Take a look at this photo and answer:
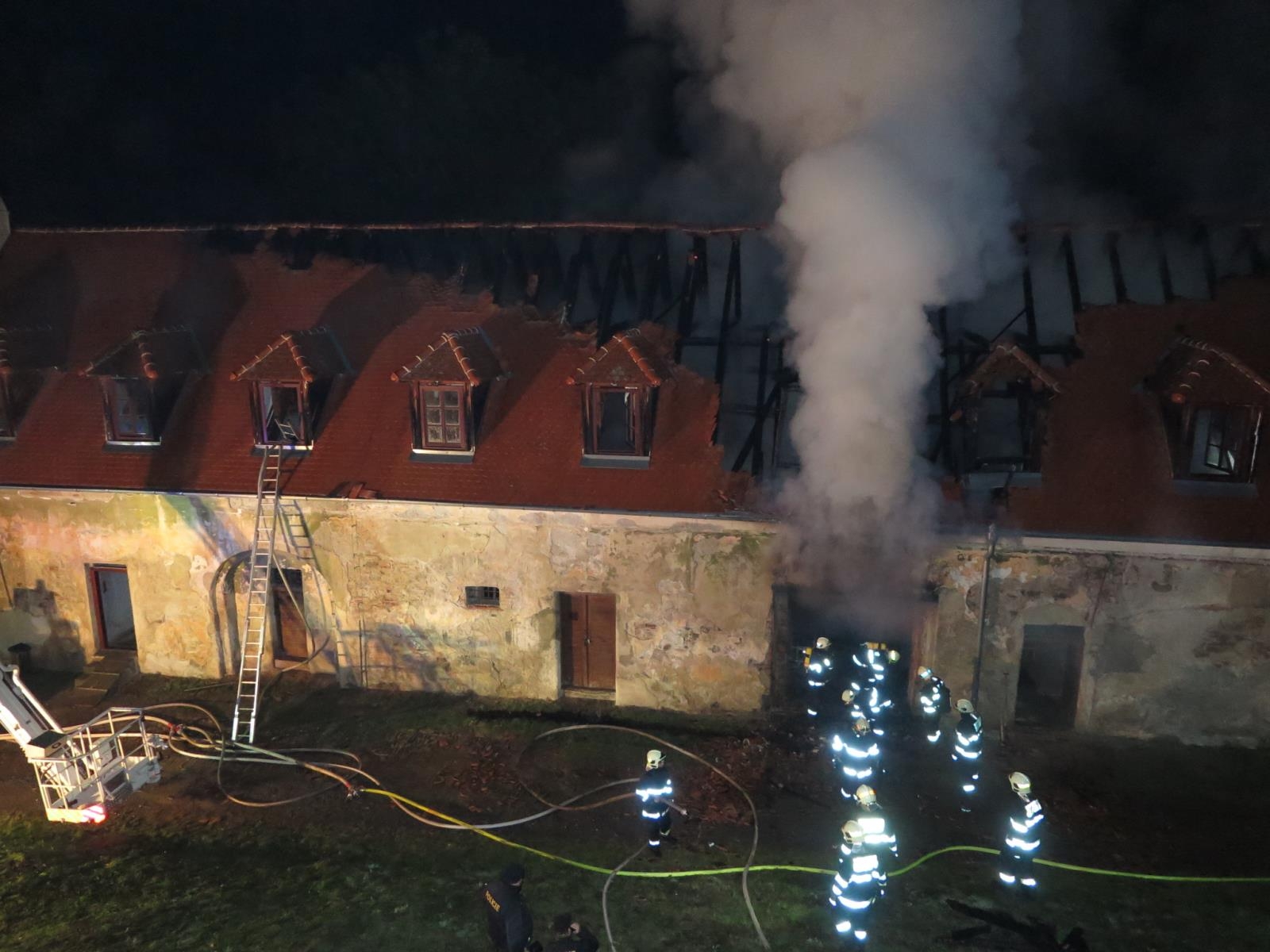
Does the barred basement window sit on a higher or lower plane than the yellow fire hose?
higher

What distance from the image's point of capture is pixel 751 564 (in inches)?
521

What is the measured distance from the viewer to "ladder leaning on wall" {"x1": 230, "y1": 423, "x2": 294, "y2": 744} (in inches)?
526

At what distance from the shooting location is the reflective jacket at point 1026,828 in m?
9.73

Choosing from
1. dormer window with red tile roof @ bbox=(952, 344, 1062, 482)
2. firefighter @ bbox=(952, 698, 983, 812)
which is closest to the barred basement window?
firefighter @ bbox=(952, 698, 983, 812)

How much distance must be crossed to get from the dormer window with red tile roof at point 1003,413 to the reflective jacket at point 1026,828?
17.2 feet

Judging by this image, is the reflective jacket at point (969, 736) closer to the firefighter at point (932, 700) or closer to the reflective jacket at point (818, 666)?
the firefighter at point (932, 700)

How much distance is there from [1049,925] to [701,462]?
7788 mm

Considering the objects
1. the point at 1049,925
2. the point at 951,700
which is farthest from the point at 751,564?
the point at 1049,925

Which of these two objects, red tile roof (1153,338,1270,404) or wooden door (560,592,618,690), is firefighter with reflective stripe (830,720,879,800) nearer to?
wooden door (560,592,618,690)

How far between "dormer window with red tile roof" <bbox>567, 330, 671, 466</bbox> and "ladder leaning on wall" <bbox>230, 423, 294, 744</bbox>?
206 inches

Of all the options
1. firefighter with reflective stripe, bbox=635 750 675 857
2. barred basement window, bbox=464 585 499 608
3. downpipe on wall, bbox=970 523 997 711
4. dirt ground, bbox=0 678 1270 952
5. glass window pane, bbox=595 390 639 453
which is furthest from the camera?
barred basement window, bbox=464 585 499 608

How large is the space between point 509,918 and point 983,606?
8608mm

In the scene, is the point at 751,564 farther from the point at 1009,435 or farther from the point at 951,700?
the point at 1009,435

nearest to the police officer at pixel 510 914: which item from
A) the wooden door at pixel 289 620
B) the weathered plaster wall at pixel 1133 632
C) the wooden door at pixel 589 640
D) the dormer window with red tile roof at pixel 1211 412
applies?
the wooden door at pixel 589 640
